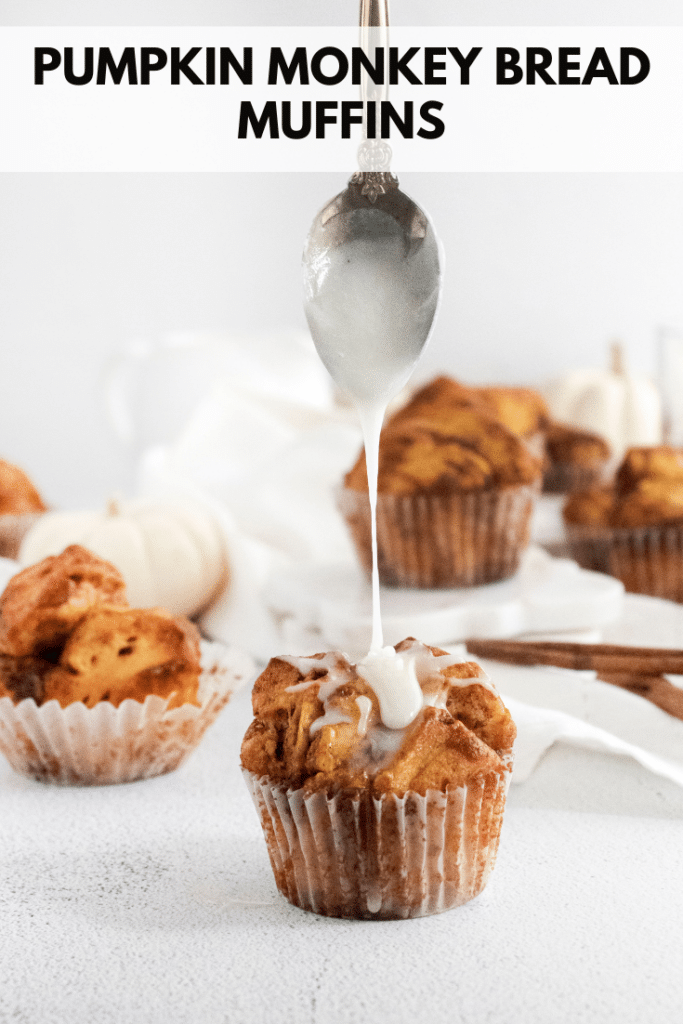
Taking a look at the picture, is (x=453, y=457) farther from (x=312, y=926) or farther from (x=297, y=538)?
(x=312, y=926)

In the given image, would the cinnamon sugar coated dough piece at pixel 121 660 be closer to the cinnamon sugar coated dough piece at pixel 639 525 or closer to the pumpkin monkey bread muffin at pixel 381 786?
the pumpkin monkey bread muffin at pixel 381 786

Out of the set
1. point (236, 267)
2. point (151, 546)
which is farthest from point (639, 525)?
point (236, 267)

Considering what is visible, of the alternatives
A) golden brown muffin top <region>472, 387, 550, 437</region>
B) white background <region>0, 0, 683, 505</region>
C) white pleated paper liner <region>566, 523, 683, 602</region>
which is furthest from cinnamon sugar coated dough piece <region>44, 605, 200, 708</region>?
white background <region>0, 0, 683, 505</region>

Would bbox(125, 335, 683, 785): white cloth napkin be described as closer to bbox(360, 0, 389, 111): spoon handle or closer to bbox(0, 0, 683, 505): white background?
bbox(360, 0, 389, 111): spoon handle

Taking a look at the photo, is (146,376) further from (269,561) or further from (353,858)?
(353,858)

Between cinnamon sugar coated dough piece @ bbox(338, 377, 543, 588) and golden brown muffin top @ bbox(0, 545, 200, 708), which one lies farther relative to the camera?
cinnamon sugar coated dough piece @ bbox(338, 377, 543, 588)

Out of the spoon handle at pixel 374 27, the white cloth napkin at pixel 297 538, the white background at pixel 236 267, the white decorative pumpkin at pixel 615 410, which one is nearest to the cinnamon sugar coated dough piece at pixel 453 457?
the white cloth napkin at pixel 297 538
